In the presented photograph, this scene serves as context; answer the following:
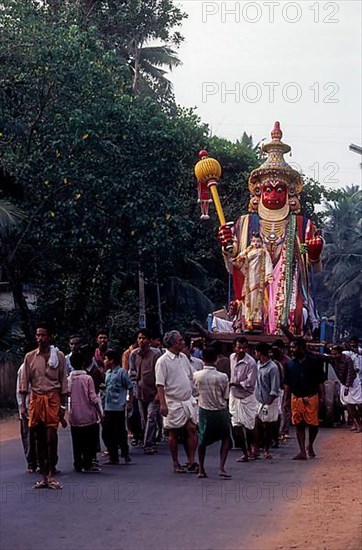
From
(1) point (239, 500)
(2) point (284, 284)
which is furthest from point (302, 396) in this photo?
(2) point (284, 284)

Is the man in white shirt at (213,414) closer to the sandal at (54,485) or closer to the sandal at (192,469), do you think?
the sandal at (192,469)

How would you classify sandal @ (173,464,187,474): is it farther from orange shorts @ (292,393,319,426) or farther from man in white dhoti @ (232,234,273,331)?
man in white dhoti @ (232,234,273,331)

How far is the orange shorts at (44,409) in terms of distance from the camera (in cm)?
1001

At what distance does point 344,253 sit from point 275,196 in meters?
37.9

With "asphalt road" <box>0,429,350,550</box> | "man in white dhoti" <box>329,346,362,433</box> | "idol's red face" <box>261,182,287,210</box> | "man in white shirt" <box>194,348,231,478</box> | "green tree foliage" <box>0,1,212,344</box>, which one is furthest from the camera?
"green tree foliage" <box>0,1,212,344</box>

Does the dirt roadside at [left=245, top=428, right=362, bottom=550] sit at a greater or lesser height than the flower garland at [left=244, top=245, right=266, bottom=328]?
lesser

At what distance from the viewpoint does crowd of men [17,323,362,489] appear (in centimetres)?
1015

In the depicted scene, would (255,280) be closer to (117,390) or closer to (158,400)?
(158,400)

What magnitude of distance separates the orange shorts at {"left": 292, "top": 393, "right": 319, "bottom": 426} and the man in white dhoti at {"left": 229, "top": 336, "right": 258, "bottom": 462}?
0.56 meters

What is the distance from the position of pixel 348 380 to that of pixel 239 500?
26.9 feet

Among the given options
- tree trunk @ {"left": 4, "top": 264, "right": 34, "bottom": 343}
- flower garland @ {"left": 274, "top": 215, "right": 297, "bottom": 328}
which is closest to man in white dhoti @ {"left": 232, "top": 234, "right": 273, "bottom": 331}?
flower garland @ {"left": 274, "top": 215, "right": 297, "bottom": 328}

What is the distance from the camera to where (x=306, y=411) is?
12930 mm

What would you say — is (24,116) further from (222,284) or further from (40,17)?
(222,284)

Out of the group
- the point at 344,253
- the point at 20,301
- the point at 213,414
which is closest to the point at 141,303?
the point at 20,301
